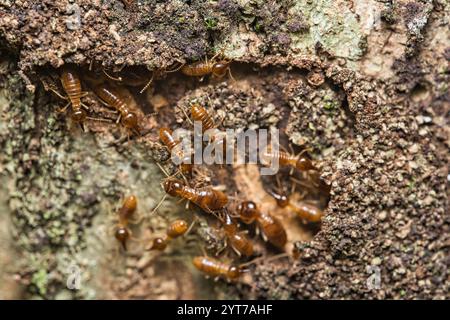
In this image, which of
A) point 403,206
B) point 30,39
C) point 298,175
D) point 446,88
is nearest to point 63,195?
point 30,39

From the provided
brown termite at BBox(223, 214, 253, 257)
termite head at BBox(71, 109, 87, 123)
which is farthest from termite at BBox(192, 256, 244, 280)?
termite head at BBox(71, 109, 87, 123)

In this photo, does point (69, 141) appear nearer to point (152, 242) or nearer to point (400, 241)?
point (152, 242)

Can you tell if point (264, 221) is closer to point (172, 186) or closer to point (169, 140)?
point (172, 186)

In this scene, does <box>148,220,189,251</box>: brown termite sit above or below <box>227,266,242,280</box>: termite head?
above

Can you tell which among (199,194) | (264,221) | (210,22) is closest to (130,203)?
(199,194)

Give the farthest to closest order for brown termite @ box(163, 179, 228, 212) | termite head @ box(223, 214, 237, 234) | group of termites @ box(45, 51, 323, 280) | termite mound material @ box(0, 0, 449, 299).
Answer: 1. termite head @ box(223, 214, 237, 234)
2. brown termite @ box(163, 179, 228, 212)
3. group of termites @ box(45, 51, 323, 280)
4. termite mound material @ box(0, 0, 449, 299)

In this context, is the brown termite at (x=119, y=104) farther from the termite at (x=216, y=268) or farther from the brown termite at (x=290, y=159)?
the termite at (x=216, y=268)

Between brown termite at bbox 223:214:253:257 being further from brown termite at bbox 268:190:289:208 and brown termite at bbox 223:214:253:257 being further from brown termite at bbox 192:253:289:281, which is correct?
brown termite at bbox 268:190:289:208
